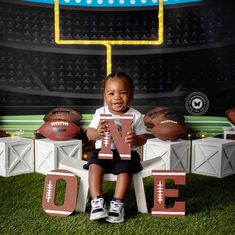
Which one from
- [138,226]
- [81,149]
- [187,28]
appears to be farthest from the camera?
[187,28]

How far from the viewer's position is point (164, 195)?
213cm

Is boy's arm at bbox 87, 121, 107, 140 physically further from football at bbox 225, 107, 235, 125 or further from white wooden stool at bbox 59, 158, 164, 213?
football at bbox 225, 107, 235, 125

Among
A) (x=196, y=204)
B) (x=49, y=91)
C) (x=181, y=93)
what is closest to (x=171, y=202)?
(x=196, y=204)

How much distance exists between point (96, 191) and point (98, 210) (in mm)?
119

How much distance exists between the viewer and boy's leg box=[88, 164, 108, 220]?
1.96 m

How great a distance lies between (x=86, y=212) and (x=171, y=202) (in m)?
0.50

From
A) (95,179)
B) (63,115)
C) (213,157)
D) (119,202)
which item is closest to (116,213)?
(119,202)

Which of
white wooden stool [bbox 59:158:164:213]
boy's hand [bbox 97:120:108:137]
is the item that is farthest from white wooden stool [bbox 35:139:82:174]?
boy's hand [bbox 97:120:108:137]

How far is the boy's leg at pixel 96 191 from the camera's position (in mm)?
1958

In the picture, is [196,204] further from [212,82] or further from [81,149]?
[212,82]

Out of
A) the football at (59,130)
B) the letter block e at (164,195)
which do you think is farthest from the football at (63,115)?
the letter block e at (164,195)

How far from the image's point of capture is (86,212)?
2.18 m

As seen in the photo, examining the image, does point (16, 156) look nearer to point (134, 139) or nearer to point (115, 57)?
point (115, 57)

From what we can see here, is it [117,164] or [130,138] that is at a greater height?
[130,138]
